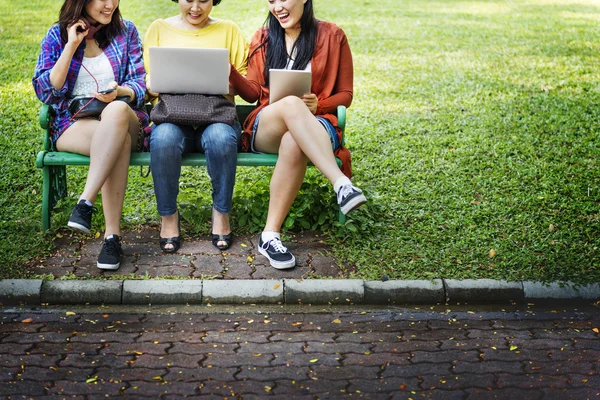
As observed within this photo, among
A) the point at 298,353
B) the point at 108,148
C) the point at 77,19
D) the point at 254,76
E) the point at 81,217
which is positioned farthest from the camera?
the point at 254,76

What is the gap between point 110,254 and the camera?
558 centimetres

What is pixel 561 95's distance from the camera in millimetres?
9633

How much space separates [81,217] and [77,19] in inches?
53.3

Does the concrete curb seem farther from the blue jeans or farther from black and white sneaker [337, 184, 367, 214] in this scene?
the blue jeans

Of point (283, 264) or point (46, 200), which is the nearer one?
point (283, 264)

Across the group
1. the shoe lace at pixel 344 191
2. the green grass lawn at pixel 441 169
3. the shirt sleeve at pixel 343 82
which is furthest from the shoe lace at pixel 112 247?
the shirt sleeve at pixel 343 82

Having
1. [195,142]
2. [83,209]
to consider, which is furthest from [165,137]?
[83,209]

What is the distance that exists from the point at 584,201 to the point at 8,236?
4.30 meters

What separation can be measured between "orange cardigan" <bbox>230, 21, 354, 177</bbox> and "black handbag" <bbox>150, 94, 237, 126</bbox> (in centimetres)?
30

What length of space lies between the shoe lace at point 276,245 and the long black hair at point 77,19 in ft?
5.73

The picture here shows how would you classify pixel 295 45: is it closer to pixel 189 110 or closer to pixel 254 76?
pixel 254 76

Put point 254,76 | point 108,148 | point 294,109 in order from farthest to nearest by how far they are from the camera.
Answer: point 254,76, point 294,109, point 108,148

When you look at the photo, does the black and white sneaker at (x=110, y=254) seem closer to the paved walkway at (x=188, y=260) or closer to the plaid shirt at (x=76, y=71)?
the paved walkway at (x=188, y=260)

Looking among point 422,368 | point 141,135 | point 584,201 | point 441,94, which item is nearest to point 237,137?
point 141,135
